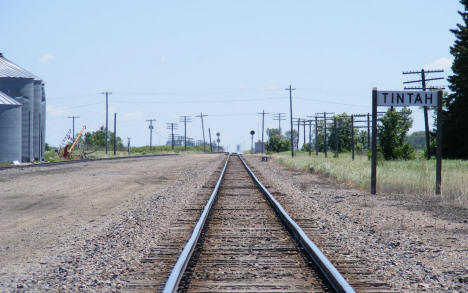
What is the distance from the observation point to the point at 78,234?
8.59m

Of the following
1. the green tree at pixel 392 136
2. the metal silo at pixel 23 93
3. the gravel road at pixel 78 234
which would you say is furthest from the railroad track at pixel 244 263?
the metal silo at pixel 23 93

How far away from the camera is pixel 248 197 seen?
1348 centimetres

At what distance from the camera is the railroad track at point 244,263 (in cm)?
498

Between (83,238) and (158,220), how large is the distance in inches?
76.9

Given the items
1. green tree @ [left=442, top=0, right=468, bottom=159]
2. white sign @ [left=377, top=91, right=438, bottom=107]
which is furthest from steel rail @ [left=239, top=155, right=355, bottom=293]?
green tree @ [left=442, top=0, right=468, bottom=159]

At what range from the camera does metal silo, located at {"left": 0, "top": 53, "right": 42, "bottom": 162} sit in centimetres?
4622

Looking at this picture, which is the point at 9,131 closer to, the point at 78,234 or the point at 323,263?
the point at 78,234

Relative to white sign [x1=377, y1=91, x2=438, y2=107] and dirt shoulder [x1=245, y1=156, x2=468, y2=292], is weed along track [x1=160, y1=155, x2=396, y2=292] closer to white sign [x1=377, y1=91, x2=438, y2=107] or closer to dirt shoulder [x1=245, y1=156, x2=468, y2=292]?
dirt shoulder [x1=245, y1=156, x2=468, y2=292]

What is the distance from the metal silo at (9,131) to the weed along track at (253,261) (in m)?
37.7

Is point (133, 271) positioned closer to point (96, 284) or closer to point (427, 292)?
point (96, 284)

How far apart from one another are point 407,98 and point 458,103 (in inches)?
1313

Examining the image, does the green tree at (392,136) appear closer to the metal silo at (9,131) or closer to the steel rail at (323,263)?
the steel rail at (323,263)

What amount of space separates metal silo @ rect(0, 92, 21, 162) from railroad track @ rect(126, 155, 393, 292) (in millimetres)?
37646

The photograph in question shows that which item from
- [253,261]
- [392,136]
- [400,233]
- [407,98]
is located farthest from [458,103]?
[253,261]
